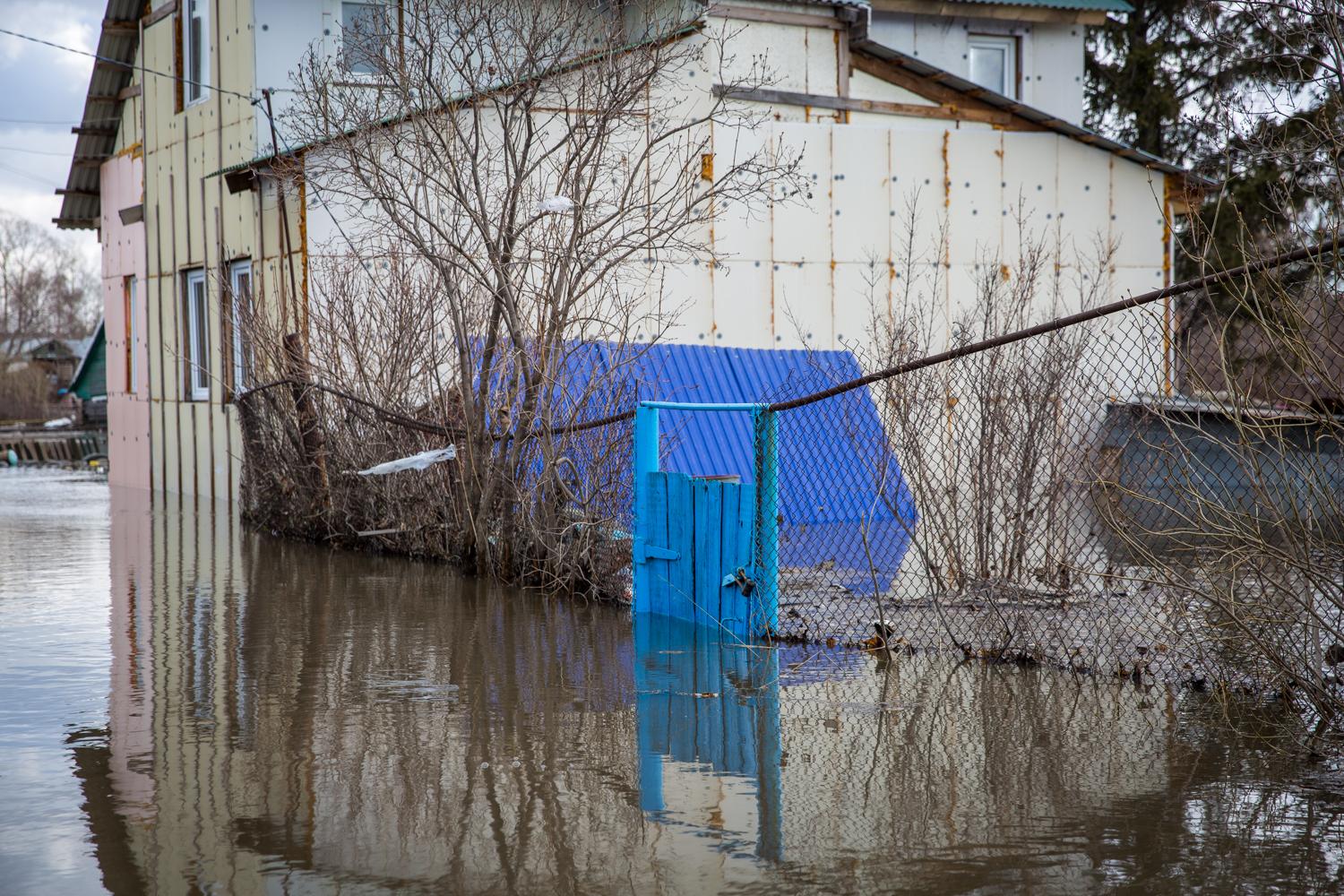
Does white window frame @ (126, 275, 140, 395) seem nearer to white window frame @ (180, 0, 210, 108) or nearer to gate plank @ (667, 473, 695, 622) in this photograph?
white window frame @ (180, 0, 210, 108)

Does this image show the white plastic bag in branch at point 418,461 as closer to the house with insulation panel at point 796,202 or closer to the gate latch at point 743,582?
the gate latch at point 743,582

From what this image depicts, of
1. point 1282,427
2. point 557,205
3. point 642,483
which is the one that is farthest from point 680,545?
point 1282,427

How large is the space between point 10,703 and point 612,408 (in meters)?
4.72

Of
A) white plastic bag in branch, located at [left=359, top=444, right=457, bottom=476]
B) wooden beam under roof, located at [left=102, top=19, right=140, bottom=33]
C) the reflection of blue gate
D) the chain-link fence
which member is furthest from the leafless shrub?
wooden beam under roof, located at [left=102, top=19, right=140, bottom=33]

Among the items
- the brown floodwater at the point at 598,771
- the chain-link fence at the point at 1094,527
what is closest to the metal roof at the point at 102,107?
the chain-link fence at the point at 1094,527

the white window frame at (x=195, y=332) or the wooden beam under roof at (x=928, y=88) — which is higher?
the wooden beam under roof at (x=928, y=88)

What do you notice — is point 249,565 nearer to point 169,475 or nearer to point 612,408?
point 612,408

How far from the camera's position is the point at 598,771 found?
5.25 m

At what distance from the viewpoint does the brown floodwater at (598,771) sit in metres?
4.20

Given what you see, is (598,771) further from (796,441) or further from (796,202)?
(796,202)

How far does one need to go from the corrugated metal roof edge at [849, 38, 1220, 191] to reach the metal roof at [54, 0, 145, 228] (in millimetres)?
10273

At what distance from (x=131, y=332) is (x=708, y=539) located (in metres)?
16.9

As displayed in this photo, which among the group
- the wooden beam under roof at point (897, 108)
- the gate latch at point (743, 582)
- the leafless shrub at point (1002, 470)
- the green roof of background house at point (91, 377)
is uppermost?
the wooden beam under roof at point (897, 108)

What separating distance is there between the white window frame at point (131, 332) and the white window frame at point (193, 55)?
417 centimetres
